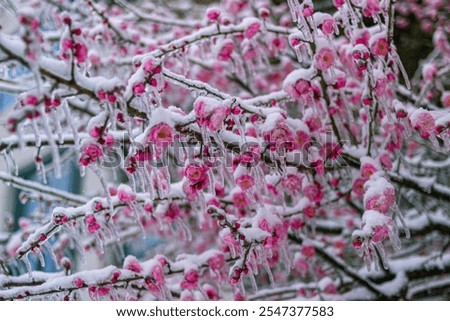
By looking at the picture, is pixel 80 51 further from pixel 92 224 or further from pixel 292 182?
pixel 292 182

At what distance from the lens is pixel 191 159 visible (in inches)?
57.9

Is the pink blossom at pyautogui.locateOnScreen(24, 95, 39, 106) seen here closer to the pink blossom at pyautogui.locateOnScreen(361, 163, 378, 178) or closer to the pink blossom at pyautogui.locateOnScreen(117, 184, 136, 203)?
the pink blossom at pyautogui.locateOnScreen(117, 184, 136, 203)

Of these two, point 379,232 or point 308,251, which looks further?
point 308,251

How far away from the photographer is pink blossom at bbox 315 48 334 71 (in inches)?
63.2

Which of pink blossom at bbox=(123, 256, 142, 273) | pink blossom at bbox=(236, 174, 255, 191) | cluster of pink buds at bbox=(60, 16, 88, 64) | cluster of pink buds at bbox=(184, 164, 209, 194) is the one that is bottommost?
pink blossom at bbox=(123, 256, 142, 273)

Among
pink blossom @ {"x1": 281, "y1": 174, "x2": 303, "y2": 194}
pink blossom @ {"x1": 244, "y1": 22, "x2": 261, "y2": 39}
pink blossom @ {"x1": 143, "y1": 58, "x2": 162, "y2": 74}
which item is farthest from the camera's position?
pink blossom @ {"x1": 244, "y1": 22, "x2": 261, "y2": 39}

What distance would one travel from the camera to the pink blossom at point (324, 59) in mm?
1605

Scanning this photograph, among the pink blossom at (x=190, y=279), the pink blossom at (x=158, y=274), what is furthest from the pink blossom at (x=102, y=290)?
the pink blossom at (x=190, y=279)

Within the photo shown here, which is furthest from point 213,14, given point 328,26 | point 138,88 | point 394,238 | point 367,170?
point 394,238

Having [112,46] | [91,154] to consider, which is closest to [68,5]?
[112,46]

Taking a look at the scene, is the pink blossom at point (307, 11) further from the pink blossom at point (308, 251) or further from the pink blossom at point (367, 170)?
the pink blossom at point (308, 251)

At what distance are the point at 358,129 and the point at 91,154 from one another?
71.7 inches

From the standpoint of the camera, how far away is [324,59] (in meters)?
1.62

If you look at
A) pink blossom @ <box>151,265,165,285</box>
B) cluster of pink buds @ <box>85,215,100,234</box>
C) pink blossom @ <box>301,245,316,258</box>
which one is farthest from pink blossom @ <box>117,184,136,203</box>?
pink blossom @ <box>301,245,316,258</box>
